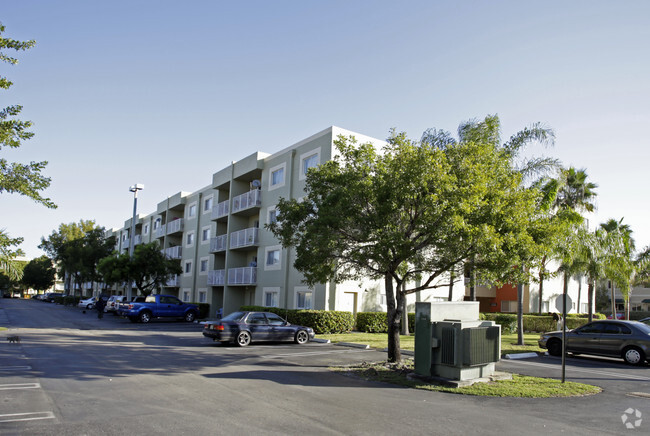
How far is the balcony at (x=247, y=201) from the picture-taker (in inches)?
1244

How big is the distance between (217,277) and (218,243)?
2.49m

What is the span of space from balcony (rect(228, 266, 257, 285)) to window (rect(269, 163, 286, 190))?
5495 mm

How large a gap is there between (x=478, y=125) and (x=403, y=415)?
52.7 feet

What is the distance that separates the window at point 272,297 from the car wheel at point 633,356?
17.7 meters

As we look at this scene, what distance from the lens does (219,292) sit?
37.4 m

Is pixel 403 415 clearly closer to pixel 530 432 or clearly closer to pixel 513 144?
pixel 530 432

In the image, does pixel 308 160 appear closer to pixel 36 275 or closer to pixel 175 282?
pixel 175 282

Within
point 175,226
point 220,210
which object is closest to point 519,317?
point 220,210

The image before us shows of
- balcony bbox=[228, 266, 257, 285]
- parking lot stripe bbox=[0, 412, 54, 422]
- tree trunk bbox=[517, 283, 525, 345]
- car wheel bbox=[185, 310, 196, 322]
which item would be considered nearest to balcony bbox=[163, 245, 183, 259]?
car wheel bbox=[185, 310, 196, 322]

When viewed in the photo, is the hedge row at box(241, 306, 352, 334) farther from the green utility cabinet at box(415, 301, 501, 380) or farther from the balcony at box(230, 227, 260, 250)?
the green utility cabinet at box(415, 301, 501, 380)

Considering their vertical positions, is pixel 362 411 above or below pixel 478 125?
below

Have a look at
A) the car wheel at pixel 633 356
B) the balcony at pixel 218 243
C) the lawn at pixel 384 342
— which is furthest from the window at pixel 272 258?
the car wheel at pixel 633 356

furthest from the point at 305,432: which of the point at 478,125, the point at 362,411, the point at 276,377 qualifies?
the point at 478,125

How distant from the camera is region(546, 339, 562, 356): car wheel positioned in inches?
717
